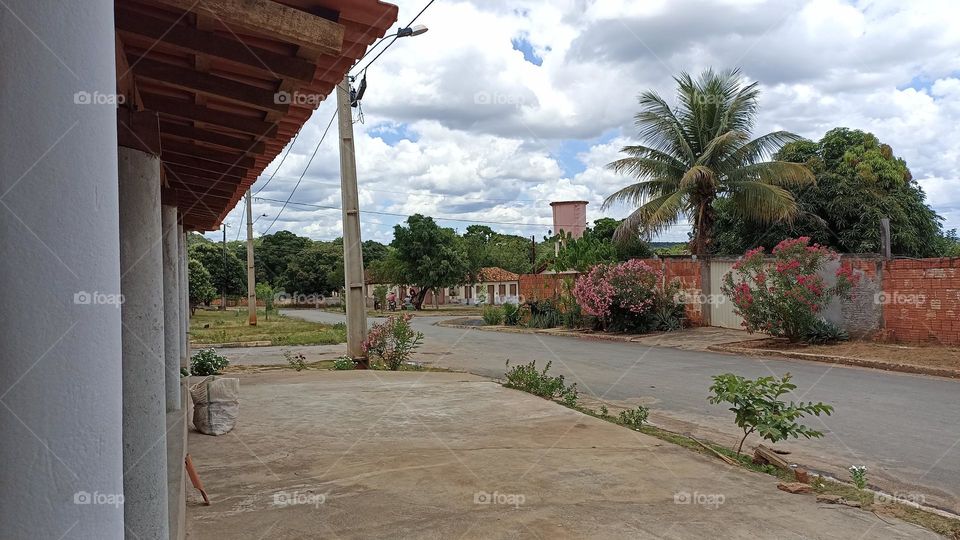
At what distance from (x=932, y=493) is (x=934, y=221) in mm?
23177

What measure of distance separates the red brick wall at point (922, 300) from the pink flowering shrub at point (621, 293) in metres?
7.34

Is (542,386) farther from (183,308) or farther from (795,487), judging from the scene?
(183,308)

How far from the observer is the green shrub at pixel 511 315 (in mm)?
29158

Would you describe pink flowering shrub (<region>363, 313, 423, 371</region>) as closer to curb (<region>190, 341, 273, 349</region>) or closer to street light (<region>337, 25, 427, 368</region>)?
street light (<region>337, 25, 427, 368</region>)

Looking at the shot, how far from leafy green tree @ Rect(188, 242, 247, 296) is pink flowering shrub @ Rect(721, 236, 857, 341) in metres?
44.0

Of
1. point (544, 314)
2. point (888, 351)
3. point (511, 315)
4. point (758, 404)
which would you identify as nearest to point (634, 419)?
point (758, 404)

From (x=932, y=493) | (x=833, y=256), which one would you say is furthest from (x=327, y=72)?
(x=833, y=256)

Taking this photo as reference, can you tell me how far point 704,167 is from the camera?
20.6 metres

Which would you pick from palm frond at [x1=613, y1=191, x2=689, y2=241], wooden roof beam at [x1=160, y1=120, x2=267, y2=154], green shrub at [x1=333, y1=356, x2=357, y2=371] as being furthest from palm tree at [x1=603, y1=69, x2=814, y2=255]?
wooden roof beam at [x1=160, y1=120, x2=267, y2=154]

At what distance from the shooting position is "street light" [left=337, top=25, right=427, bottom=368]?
13586mm

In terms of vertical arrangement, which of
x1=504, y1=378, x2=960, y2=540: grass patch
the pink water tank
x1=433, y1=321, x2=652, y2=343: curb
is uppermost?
the pink water tank

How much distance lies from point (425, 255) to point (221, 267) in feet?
65.5

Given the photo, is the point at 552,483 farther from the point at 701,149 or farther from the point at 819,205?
the point at 819,205

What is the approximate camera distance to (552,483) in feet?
17.5
